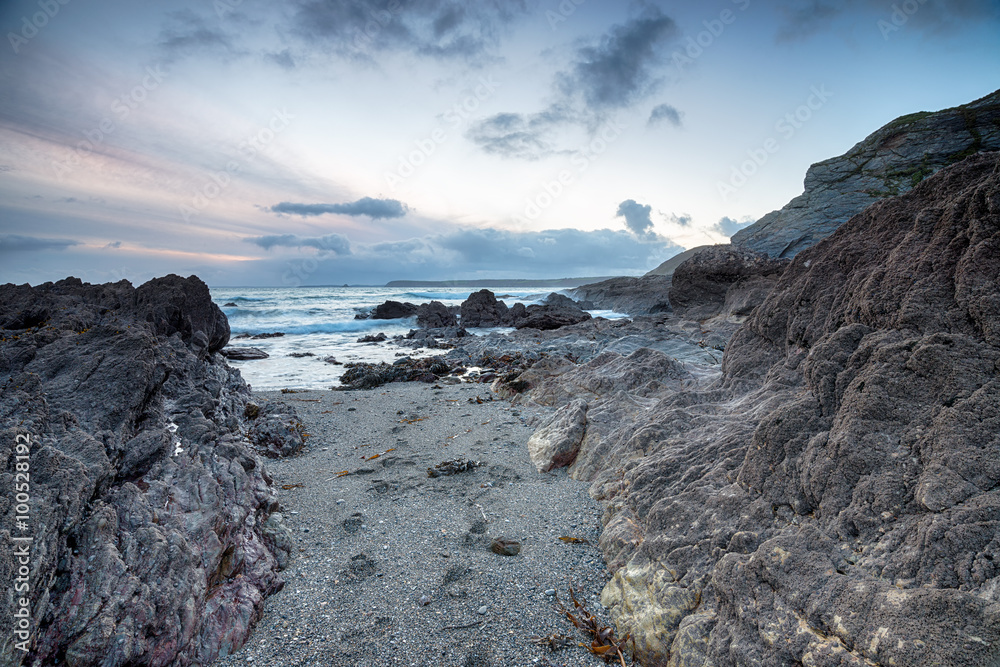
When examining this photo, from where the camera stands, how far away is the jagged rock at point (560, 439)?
6227mm

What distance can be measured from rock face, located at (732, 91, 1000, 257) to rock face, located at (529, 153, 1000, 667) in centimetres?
2278

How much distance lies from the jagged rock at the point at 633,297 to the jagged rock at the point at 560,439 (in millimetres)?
28300

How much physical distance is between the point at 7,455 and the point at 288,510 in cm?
259

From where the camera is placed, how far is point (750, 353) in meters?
5.61

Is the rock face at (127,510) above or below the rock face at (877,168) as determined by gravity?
below

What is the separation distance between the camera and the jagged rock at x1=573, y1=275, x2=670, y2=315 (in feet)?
116

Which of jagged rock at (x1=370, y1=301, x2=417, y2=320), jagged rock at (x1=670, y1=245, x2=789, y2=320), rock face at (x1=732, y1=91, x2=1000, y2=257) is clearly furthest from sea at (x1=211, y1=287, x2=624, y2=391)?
rock face at (x1=732, y1=91, x2=1000, y2=257)

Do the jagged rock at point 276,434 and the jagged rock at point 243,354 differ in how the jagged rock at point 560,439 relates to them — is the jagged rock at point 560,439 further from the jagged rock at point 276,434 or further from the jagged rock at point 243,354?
the jagged rock at point 243,354


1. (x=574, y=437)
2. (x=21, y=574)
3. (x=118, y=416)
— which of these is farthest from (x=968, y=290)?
(x=118, y=416)

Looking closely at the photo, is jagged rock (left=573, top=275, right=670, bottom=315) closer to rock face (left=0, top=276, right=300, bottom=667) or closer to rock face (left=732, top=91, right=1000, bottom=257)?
rock face (left=732, top=91, right=1000, bottom=257)

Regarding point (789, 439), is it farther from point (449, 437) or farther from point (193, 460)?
point (449, 437)

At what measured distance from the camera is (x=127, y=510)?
10.6 ft

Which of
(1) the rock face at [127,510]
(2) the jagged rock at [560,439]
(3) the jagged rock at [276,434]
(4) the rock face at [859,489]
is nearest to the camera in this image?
(4) the rock face at [859,489]

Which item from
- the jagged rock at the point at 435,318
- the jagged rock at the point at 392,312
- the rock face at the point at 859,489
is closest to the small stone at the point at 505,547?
the rock face at the point at 859,489
